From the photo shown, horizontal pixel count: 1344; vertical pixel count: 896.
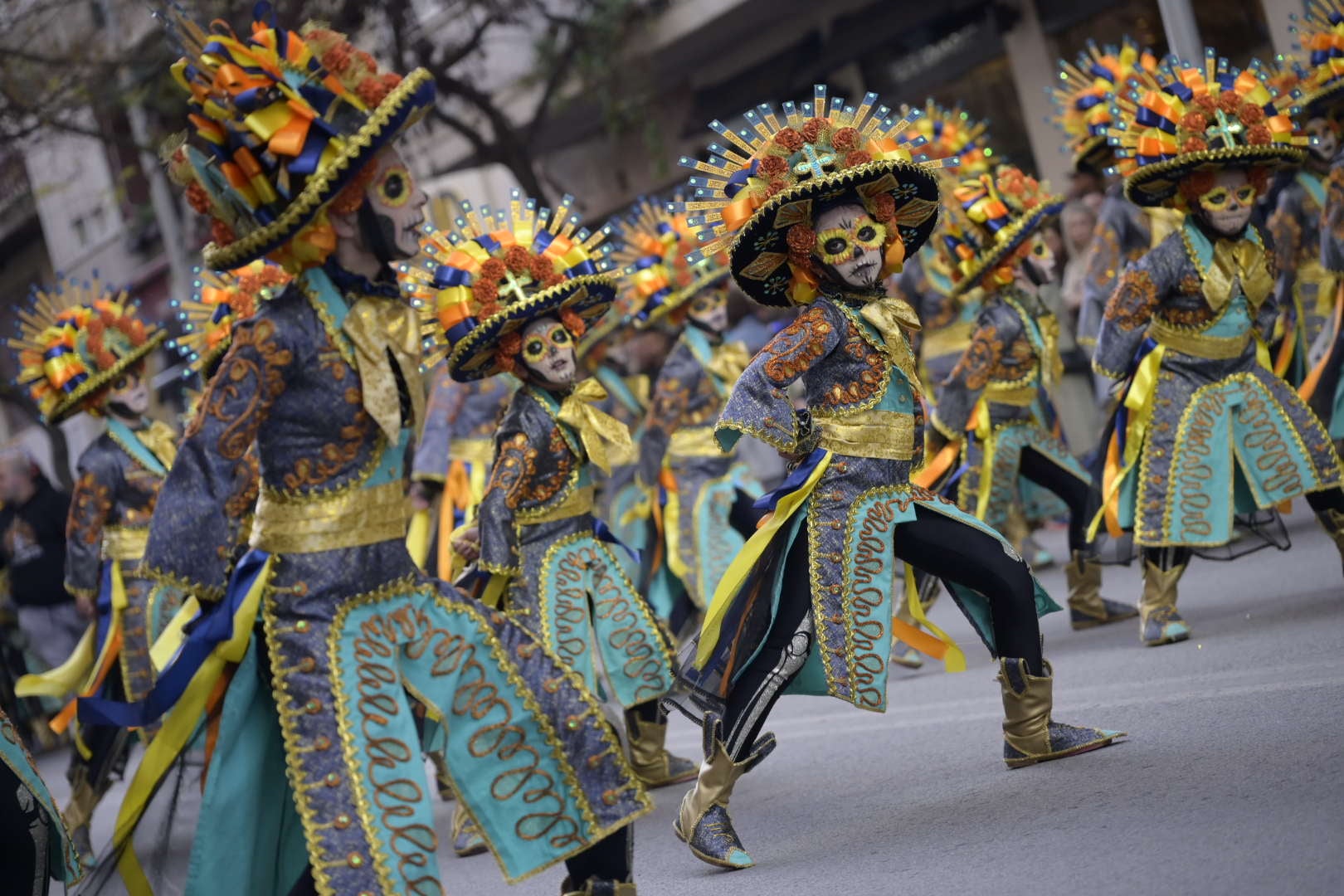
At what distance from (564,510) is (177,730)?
262 cm

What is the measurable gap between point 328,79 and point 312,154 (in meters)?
0.23

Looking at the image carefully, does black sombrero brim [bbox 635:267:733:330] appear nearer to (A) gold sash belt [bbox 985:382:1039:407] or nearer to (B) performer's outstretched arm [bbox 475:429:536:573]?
(A) gold sash belt [bbox 985:382:1039:407]

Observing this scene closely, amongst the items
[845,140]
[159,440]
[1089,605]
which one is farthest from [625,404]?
[845,140]

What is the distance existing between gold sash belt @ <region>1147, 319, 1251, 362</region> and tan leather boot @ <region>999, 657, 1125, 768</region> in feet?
6.82

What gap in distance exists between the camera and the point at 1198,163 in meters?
6.59

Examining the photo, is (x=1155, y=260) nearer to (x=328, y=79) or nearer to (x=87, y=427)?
(x=328, y=79)

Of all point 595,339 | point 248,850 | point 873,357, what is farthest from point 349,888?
point 595,339

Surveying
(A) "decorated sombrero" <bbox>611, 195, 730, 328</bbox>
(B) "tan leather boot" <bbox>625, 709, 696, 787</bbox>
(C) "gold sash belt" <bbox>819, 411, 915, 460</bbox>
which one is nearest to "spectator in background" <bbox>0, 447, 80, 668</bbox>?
(A) "decorated sombrero" <bbox>611, 195, 730, 328</bbox>

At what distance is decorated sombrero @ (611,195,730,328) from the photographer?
961 centimetres

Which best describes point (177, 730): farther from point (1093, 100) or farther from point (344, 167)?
point (1093, 100)

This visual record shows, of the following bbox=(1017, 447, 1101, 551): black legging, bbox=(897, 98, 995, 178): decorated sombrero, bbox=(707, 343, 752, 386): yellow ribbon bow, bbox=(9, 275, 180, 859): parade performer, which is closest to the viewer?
bbox=(1017, 447, 1101, 551): black legging

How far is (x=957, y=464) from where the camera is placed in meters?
8.58

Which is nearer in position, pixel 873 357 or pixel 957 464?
pixel 873 357

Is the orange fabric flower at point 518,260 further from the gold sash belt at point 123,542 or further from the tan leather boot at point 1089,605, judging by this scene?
the tan leather boot at point 1089,605
